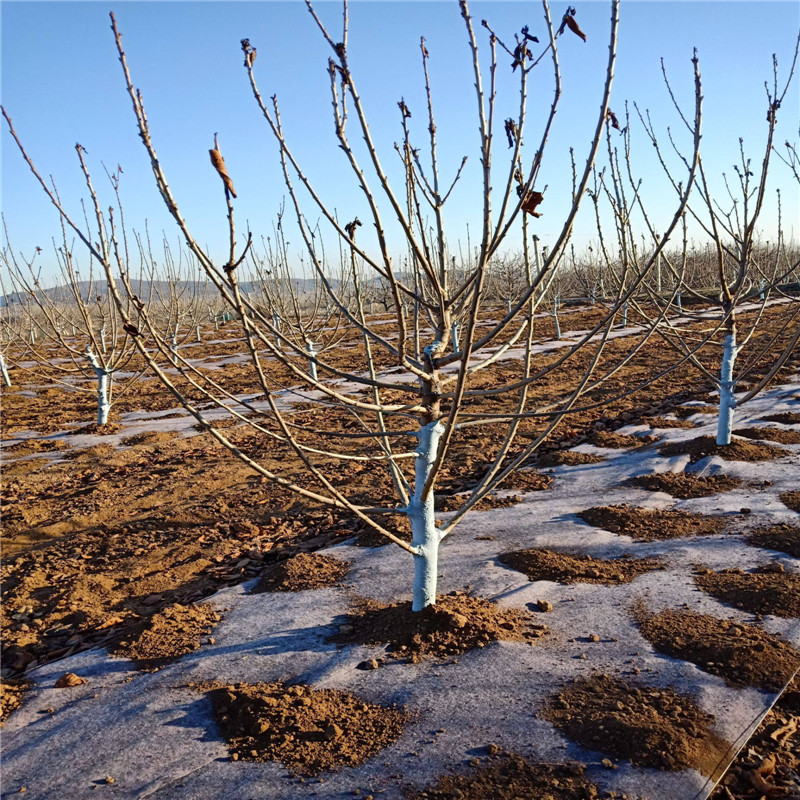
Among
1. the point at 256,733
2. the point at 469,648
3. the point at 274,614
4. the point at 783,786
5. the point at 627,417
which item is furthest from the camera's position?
the point at 627,417

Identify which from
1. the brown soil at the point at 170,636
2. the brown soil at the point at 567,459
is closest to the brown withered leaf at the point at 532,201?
the brown soil at the point at 170,636

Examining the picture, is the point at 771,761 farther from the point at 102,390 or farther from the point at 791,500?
the point at 102,390

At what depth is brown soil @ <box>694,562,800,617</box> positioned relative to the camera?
2689mm

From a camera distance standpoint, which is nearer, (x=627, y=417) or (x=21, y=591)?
(x=21, y=591)

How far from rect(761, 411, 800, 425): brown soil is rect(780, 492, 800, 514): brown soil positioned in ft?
7.19

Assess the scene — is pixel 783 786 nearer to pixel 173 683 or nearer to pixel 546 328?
Result: pixel 173 683

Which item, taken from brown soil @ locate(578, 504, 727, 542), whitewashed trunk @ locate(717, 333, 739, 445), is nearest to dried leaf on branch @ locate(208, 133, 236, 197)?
brown soil @ locate(578, 504, 727, 542)

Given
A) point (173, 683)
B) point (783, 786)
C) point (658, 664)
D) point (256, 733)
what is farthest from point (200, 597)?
point (783, 786)

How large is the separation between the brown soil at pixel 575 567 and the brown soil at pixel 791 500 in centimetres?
118

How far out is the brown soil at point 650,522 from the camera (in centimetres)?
369

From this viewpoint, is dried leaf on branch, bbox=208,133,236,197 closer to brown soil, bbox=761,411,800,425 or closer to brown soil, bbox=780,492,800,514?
brown soil, bbox=780,492,800,514

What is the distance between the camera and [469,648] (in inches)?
99.5

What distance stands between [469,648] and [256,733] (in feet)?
2.87

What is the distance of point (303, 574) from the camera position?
11.6 ft
